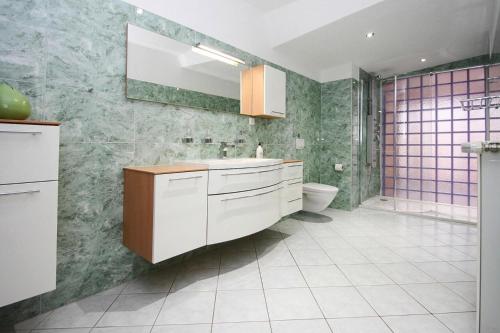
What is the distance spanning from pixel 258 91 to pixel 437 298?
2.35 m

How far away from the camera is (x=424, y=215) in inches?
135

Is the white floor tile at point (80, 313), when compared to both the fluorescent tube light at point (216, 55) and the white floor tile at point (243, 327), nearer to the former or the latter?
the white floor tile at point (243, 327)

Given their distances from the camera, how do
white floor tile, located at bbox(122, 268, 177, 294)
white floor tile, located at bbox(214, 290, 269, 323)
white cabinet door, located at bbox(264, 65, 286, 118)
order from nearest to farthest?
white floor tile, located at bbox(214, 290, 269, 323) < white floor tile, located at bbox(122, 268, 177, 294) < white cabinet door, located at bbox(264, 65, 286, 118)

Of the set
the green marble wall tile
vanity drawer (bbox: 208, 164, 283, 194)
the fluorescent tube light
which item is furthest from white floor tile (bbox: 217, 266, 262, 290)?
the green marble wall tile

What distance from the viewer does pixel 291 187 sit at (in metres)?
2.76

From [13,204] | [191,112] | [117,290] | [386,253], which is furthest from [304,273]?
[13,204]

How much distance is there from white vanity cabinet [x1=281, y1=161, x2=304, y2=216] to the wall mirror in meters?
0.87

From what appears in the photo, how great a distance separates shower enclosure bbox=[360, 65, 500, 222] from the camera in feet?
11.7

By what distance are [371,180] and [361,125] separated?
106 centimetres

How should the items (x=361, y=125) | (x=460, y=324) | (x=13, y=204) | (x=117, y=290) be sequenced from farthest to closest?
(x=361, y=125) → (x=117, y=290) → (x=460, y=324) → (x=13, y=204)

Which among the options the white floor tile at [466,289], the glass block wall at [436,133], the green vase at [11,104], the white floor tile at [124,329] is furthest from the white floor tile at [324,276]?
the glass block wall at [436,133]

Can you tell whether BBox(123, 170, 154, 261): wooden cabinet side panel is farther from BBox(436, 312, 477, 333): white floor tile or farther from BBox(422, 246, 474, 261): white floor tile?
BBox(422, 246, 474, 261): white floor tile

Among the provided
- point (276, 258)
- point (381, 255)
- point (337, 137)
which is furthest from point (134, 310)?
point (337, 137)

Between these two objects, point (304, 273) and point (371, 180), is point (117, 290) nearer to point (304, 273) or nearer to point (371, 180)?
point (304, 273)
